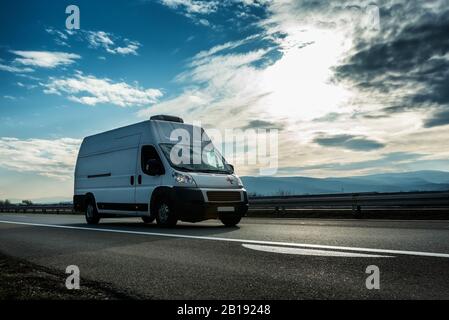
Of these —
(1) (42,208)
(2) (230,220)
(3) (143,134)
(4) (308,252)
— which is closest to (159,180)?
(3) (143,134)

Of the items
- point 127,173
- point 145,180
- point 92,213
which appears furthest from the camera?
point 92,213

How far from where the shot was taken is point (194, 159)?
1199cm

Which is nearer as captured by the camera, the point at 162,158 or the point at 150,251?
the point at 150,251

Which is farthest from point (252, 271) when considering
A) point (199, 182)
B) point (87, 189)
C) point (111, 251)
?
point (87, 189)

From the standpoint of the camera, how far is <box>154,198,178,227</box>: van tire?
1135cm

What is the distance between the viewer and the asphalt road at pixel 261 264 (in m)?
4.05

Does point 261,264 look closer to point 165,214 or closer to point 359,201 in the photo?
point 165,214

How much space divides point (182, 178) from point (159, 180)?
0.82m

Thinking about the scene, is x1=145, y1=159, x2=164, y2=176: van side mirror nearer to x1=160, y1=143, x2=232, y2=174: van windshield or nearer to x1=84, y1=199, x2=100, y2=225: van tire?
x1=160, y1=143, x2=232, y2=174: van windshield

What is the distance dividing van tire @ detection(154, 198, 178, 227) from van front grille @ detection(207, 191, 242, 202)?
99 centimetres

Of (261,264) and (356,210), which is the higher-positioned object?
(356,210)
